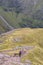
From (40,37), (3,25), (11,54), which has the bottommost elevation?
(3,25)

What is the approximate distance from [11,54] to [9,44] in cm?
1810

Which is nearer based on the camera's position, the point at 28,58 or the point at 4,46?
the point at 28,58

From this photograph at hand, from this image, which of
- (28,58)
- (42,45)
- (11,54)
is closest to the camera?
(28,58)

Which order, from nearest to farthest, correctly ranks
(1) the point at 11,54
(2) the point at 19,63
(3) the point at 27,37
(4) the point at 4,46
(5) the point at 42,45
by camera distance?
(2) the point at 19,63 < (1) the point at 11,54 < (4) the point at 4,46 < (5) the point at 42,45 < (3) the point at 27,37

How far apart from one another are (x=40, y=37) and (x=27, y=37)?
4.70m

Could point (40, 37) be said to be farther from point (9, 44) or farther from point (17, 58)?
point (17, 58)

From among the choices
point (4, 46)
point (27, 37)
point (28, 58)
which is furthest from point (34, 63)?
point (27, 37)

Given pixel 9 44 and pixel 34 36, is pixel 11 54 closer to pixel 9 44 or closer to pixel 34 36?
pixel 9 44

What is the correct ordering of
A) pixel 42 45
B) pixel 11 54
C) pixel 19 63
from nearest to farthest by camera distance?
pixel 19 63 < pixel 11 54 < pixel 42 45

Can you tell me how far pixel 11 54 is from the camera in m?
52.6

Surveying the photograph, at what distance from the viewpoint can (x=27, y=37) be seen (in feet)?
255

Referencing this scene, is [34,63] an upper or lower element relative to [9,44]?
upper

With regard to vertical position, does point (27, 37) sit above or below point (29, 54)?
below

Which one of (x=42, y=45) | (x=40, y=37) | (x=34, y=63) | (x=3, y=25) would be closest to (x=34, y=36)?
(x=40, y=37)
